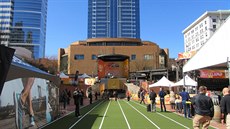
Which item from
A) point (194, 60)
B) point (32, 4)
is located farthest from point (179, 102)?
point (32, 4)

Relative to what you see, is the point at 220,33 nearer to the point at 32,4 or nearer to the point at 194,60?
the point at 194,60

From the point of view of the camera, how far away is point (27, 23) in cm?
17850

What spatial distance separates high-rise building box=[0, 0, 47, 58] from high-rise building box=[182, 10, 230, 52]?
282 feet

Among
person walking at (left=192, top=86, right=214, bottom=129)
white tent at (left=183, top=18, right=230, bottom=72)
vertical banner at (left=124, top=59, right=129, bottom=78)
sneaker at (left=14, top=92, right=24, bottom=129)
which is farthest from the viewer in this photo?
vertical banner at (left=124, top=59, right=129, bottom=78)

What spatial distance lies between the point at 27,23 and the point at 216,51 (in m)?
175

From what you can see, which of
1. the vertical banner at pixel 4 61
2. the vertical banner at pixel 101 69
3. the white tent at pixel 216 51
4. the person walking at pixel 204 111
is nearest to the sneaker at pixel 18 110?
the vertical banner at pixel 4 61

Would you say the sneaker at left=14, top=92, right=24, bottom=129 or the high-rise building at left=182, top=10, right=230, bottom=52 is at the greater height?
the high-rise building at left=182, top=10, right=230, bottom=52

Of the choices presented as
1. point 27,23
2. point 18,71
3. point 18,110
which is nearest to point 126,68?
point 18,110

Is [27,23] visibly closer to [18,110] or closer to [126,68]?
[126,68]

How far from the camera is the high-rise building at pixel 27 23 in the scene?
170750mm

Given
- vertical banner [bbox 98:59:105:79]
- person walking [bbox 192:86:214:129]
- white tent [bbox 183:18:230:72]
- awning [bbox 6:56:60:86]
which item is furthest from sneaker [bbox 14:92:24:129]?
vertical banner [bbox 98:59:105:79]

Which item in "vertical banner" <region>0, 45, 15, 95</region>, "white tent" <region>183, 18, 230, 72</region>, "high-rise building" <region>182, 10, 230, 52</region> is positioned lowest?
"vertical banner" <region>0, 45, 15, 95</region>

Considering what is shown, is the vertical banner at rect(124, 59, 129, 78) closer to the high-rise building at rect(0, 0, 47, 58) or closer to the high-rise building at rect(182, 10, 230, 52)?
the high-rise building at rect(182, 10, 230, 52)

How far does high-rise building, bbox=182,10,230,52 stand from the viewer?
5143 inches
